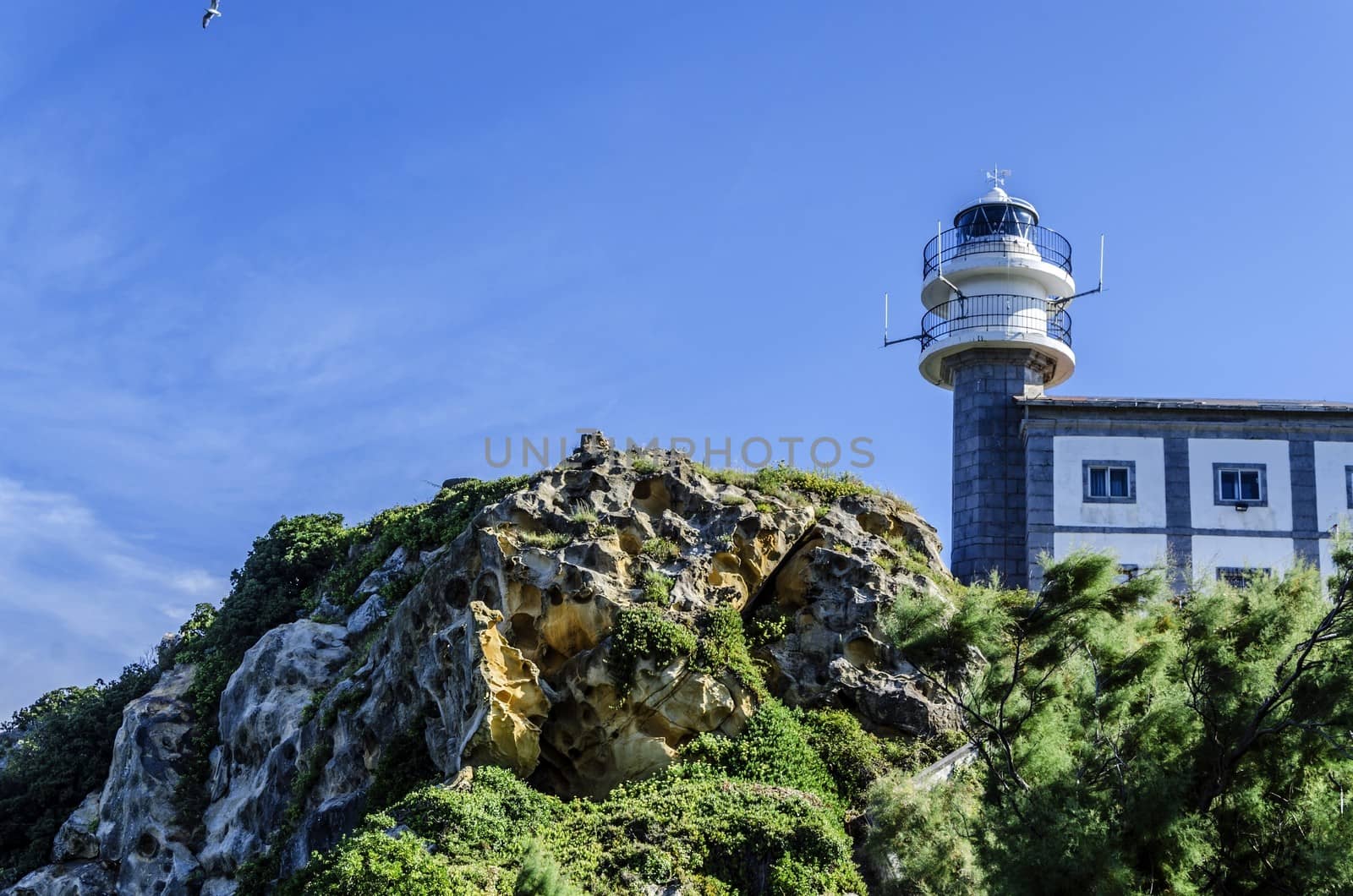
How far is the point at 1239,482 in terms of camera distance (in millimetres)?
35000

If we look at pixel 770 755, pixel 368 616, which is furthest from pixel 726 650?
pixel 368 616

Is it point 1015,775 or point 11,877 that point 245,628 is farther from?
point 1015,775

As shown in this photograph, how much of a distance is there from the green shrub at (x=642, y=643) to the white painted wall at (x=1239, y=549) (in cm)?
1661

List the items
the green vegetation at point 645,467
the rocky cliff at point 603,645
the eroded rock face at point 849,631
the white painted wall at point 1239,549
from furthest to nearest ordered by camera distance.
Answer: the white painted wall at point 1239,549, the green vegetation at point 645,467, the eroded rock face at point 849,631, the rocky cliff at point 603,645

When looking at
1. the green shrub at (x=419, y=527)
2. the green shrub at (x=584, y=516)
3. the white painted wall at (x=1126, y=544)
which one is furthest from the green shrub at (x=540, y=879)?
the white painted wall at (x=1126, y=544)

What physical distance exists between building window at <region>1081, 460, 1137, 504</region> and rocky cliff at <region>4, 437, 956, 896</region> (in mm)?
9176

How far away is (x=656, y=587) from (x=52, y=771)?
20.2 meters

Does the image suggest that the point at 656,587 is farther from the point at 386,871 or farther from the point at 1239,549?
the point at 1239,549

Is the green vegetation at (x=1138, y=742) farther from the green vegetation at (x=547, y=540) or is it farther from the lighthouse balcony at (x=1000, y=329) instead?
the lighthouse balcony at (x=1000, y=329)

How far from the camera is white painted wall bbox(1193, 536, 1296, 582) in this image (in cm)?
3431

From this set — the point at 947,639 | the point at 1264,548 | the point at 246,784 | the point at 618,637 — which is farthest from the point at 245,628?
the point at 1264,548

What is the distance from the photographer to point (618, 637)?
22.7 m

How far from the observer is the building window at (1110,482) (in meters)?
35.2

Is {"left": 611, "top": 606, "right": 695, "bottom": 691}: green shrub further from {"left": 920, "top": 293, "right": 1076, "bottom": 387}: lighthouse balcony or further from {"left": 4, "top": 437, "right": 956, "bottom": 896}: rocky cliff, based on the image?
{"left": 920, "top": 293, "right": 1076, "bottom": 387}: lighthouse balcony
